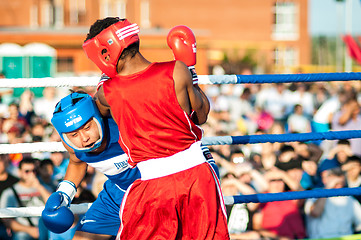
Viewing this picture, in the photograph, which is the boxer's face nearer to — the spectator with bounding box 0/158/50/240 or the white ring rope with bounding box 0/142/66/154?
the white ring rope with bounding box 0/142/66/154

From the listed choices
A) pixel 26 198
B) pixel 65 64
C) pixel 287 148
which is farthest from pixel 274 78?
pixel 65 64

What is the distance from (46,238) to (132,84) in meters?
2.93

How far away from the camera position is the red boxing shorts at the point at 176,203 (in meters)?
2.44

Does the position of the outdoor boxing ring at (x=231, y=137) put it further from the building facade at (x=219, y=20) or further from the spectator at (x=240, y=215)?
the building facade at (x=219, y=20)

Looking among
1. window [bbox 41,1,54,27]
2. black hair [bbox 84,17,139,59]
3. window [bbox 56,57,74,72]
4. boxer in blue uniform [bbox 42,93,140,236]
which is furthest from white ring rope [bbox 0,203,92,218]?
window [bbox 41,1,54,27]

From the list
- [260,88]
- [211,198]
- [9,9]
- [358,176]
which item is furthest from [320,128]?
[9,9]

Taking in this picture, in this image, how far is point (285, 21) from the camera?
35219 mm

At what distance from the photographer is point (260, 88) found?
1270 centimetres

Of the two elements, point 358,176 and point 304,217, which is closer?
point 304,217

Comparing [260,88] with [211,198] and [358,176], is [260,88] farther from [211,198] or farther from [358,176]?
[211,198]

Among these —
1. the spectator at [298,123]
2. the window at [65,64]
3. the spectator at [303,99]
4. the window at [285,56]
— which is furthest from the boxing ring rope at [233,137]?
the window at [285,56]

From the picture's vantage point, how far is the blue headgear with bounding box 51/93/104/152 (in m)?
2.55

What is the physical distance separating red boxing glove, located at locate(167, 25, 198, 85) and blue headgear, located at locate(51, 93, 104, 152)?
48cm

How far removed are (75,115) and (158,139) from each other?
0.41 meters
